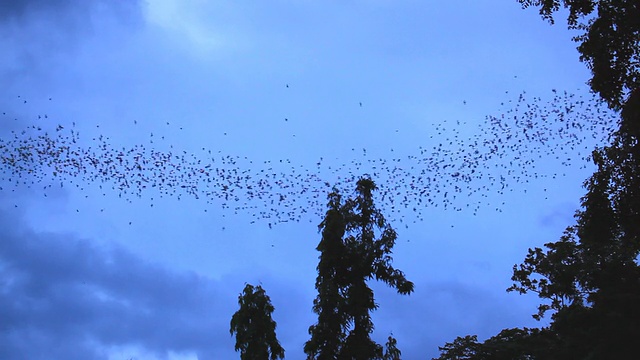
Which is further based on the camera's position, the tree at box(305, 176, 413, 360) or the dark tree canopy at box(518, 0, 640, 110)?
the tree at box(305, 176, 413, 360)

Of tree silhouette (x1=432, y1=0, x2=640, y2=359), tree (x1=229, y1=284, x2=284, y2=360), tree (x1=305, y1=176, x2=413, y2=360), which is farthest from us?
tree (x1=229, y1=284, x2=284, y2=360)

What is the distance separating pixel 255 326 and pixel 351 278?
8.48 metres

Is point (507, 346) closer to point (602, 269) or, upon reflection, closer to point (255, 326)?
Answer: point (602, 269)

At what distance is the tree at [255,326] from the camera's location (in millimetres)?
33125

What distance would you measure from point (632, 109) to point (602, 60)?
1.62 m

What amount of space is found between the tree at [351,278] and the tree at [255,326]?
255 inches

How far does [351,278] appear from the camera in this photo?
26.9m

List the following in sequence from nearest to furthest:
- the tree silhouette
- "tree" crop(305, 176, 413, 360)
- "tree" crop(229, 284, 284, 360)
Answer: the tree silhouette → "tree" crop(305, 176, 413, 360) → "tree" crop(229, 284, 284, 360)

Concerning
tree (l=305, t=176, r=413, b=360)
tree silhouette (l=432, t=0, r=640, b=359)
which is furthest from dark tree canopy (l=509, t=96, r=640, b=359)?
tree (l=305, t=176, r=413, b=360)

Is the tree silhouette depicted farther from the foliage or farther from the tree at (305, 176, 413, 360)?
the tree at (305, 176, 413, 360)

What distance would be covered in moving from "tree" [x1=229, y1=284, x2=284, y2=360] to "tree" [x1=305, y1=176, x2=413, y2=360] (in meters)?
6.48

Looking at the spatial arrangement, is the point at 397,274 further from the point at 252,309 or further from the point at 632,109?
the point at 632,109

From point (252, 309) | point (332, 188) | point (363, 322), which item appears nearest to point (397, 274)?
point (363, 322)

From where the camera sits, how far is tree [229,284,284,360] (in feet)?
109
